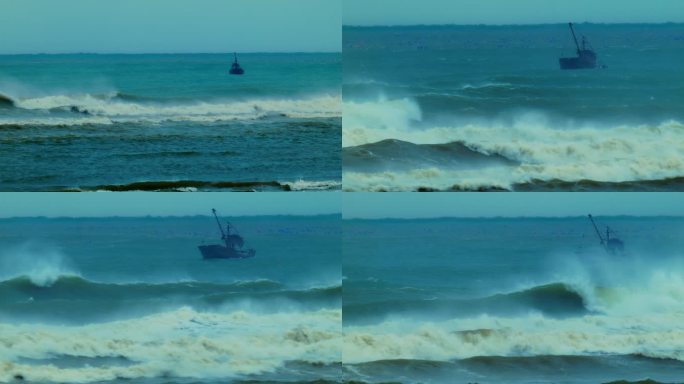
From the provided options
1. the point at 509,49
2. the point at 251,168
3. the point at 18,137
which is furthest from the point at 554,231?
the point at 18,137

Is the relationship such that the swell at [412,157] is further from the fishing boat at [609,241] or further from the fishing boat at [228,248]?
the fishing boat at [228,248]

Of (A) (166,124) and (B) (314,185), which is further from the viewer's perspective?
(A) (166,124)

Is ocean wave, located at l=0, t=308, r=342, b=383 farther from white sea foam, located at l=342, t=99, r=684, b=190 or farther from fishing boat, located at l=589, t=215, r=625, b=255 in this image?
fishing boat, located at l=589, t=215, r=625, b=255

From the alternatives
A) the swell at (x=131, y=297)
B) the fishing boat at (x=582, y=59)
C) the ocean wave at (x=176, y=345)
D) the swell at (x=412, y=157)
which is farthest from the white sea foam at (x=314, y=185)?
the fishing boat at (x=582, y=59)

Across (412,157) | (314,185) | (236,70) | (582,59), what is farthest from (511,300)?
(236,70)

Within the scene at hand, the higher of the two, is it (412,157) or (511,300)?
(412,157)

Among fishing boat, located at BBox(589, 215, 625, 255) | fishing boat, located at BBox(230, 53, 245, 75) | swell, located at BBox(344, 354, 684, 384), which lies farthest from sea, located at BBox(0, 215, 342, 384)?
fishing boat, located at BBox(589, 215, 625, 255)

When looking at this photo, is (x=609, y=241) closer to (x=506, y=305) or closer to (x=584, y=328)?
(x=584, y=328)

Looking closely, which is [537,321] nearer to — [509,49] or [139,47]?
[509,49]
